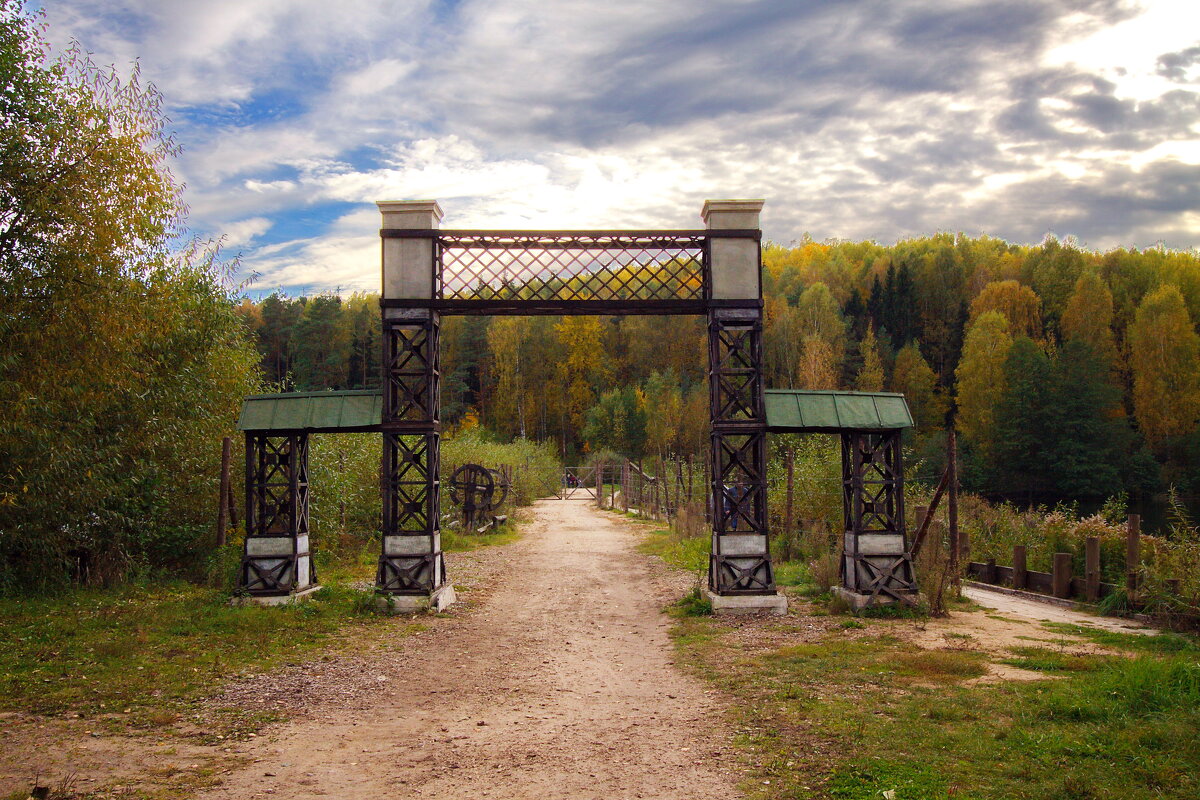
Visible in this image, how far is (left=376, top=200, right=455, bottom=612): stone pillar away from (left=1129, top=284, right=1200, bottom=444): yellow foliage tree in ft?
148

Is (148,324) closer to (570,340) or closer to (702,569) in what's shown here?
(702,569)

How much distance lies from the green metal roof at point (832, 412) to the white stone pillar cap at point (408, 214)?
19.5 feet

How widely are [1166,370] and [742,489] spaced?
43234 mm

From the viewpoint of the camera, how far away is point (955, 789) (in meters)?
5.33

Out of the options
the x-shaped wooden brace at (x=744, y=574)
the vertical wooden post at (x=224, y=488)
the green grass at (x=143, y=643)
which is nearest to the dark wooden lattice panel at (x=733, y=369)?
the x-shaped wooden brace at (x=744, y=574)

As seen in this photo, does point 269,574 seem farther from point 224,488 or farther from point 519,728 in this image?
point 519,728

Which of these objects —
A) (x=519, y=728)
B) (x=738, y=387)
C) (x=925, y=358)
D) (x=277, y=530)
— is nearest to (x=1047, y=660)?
(x=519, y=728)

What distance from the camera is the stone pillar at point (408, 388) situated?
42.6 feet

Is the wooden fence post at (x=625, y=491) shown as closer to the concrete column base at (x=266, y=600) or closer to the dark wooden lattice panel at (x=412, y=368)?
the dark wooden lattice panel at (x=412, y=368)

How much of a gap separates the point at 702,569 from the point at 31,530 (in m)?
11.3

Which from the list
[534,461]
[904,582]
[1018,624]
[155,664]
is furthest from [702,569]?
[534,461]

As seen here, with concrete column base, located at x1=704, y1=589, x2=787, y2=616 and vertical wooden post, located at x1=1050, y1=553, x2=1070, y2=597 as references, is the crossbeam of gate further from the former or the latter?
vertical wooden post, located at x1=1050, y1=553, x2=1070, y2=597

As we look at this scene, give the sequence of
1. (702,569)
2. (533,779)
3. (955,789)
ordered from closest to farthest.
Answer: (955,789) → (533,779) → (702,569)

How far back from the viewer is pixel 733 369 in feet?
43.0
